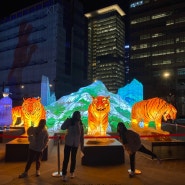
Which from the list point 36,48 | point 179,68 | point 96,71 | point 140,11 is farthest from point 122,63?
point 36,48

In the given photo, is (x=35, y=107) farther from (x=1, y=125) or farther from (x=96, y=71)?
(x=96, y=71)

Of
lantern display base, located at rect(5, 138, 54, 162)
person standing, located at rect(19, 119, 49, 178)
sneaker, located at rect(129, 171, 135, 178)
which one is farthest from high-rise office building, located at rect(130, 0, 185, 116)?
person standing, located at rect(19, 119, 49, 178)

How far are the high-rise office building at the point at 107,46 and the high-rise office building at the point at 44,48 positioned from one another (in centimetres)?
7123

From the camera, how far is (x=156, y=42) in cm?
8000

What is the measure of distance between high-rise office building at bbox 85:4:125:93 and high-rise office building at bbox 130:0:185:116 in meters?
59.4

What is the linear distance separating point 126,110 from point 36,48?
167 ft

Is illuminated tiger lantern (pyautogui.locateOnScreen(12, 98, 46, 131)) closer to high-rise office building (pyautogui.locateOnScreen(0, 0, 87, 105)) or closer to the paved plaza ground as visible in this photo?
the paved plaza ground

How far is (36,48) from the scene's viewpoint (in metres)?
68.1

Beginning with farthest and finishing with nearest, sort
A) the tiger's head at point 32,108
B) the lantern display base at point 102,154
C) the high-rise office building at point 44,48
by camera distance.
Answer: the high-rise office building at point 44,48
the tiger's head at point 32,108
the lantern display base at point 102,154

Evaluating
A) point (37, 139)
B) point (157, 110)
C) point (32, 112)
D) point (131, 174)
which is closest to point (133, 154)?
point (131, 174)

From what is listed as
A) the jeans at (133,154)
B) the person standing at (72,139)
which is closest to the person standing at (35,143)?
the person standing at (72,139)

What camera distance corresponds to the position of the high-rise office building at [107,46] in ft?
474

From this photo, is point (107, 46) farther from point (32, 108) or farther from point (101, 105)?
point (101, 105)

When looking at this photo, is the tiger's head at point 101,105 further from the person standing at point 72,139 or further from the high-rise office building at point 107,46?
the high-rise office building at point 107,46
